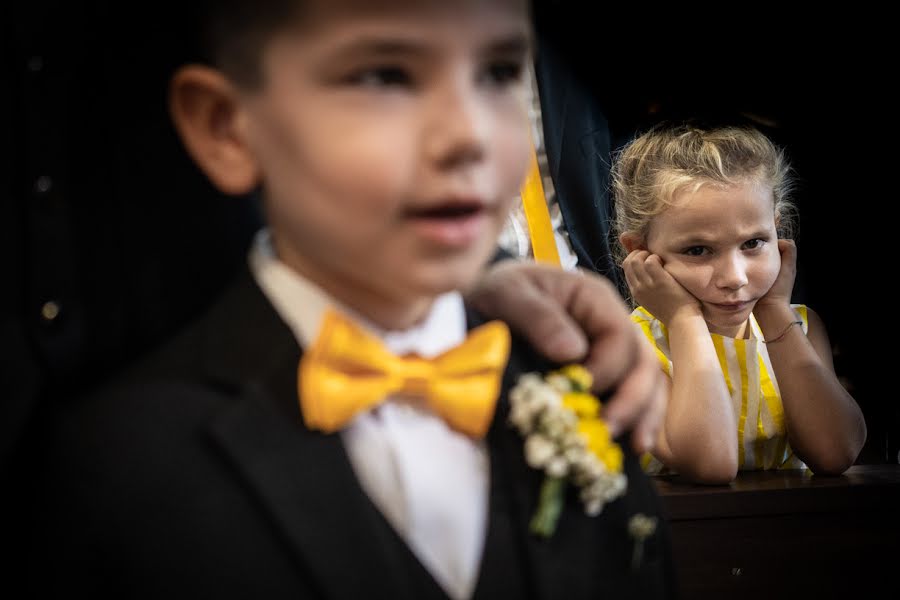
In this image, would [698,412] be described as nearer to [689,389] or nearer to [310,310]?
[689,389]

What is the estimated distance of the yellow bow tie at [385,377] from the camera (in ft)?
2.09

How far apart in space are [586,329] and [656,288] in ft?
3.27

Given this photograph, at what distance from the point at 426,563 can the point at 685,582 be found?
90 cm

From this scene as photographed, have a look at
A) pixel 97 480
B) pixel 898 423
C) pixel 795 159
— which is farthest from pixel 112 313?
pixel 898 423

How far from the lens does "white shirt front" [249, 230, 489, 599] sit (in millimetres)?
681

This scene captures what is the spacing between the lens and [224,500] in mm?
622

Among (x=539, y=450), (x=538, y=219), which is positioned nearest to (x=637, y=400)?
(x=539, y=450)

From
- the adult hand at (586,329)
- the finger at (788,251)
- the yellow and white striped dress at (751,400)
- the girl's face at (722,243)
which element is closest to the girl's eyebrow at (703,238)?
the girl's face at (722,243)

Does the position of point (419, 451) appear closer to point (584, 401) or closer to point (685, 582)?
point (584, 401)

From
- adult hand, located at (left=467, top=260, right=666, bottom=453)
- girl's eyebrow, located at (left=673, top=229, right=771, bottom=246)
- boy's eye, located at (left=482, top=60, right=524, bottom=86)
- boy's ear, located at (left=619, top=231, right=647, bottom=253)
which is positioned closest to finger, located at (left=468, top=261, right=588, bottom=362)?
adult hand, located at (left=467, top=260, right=666, bottom=453)

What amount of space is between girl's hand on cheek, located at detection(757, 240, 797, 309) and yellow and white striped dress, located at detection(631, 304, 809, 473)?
6 cm

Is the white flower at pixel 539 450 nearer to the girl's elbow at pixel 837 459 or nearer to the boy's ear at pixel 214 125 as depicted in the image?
the boy's ear at pixel 214 125

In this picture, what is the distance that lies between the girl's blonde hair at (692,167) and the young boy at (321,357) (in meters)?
1.17

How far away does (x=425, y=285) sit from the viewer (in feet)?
2.04
